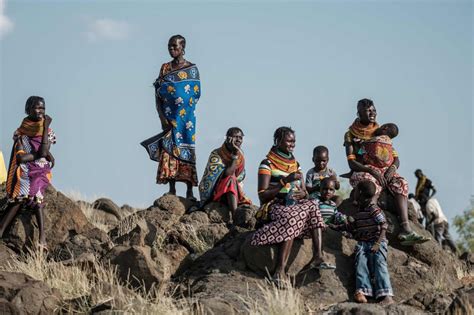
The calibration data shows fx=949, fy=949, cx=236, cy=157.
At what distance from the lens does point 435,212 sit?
74.3 ft

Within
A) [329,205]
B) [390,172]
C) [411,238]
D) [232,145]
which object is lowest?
[411,238]

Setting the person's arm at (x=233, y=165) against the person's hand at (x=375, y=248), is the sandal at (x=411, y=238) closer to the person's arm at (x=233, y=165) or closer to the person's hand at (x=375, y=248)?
the person's hand at (x=375, y=248)

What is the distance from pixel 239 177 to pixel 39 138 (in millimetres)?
3068

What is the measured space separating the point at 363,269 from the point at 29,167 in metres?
5.19

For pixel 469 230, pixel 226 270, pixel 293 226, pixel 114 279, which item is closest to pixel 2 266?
pixel 114 279

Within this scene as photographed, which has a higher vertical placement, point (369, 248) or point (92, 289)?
point (369, 248)

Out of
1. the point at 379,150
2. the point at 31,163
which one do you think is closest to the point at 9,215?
the point at 31,163

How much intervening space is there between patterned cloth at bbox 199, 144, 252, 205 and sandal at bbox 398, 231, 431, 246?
10.7ft

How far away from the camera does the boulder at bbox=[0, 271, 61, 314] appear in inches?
389

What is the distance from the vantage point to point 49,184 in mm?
13750

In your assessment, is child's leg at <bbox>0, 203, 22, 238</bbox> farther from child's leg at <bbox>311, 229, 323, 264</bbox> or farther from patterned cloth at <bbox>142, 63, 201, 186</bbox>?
child's leg at <bbox>311, 229, 323, 264</bbox>

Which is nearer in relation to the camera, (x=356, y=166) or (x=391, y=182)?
(x=391, y=182)

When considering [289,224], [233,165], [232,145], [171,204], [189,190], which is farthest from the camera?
[189,190]

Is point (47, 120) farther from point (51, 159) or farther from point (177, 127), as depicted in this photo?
point (177, 127)
